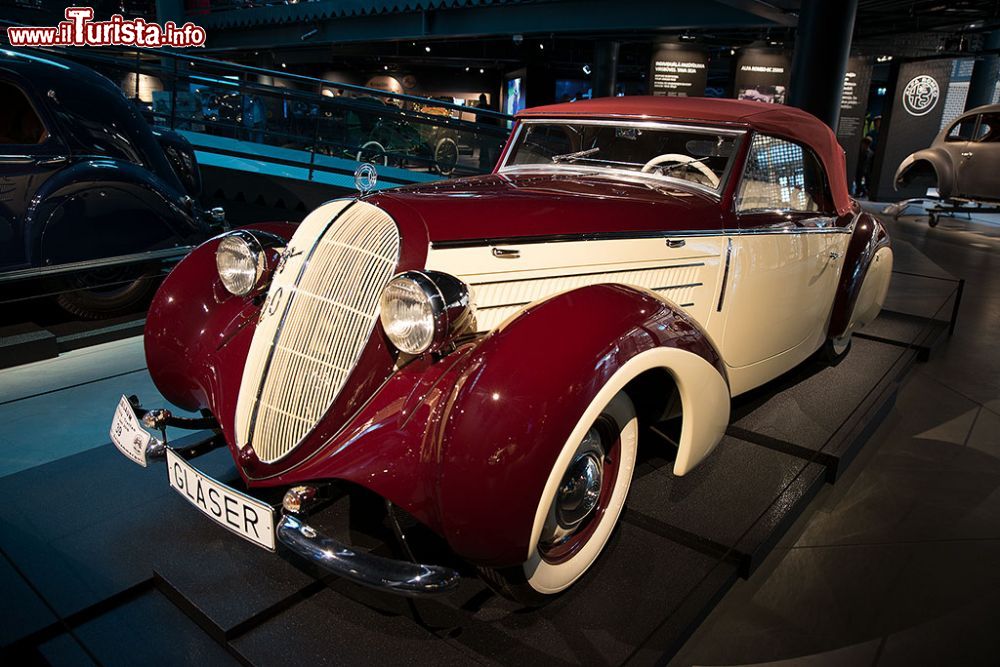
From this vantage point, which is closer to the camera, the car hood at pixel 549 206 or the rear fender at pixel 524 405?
the rear fender at pixel 524 405

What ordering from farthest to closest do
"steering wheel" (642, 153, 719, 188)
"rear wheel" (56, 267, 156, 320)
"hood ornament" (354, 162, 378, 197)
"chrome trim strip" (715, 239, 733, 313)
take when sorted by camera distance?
"rear wheel" (56, 267, 156, 320)
"steering wheel" (642, 153, 719, 188)
"hood ornament" (354, 162, 378, 197)
"chrome trim strip" (715, 239, 733, 313)

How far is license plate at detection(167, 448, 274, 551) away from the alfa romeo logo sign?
15386 mm

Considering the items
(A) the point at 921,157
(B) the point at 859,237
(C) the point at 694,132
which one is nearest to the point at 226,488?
(C) the point at 694,132

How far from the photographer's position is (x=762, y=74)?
12.6 m

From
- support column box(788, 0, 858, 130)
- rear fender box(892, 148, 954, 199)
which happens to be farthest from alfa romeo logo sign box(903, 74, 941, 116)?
support column box(788, 0, 858, 130)

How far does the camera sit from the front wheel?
1.87m

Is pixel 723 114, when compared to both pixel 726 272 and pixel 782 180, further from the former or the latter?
pixel 726 272

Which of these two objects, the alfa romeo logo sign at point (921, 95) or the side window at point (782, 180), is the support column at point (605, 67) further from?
the side window at point (782, 180)

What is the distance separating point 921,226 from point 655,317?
402 inches

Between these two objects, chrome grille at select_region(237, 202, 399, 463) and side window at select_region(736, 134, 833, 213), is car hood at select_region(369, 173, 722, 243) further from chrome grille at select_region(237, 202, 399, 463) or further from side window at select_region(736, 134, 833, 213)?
side window at select_region(736, 134, 833, 213)

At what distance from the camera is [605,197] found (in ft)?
8.32

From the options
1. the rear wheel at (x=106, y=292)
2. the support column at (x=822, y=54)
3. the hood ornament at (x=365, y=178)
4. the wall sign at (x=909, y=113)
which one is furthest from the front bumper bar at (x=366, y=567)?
the wall sign at (x=909, y=113)

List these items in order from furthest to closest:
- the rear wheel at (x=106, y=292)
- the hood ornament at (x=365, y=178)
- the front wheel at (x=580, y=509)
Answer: the rear wheel at (x=106, y=292), the hood ornament at (x=365, y=178), the front wheel at (x=580, y=509)

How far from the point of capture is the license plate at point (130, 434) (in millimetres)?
2135
